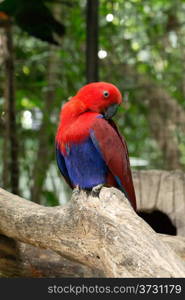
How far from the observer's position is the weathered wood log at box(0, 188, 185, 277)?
1.34m

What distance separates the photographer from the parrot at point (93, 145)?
2.14m

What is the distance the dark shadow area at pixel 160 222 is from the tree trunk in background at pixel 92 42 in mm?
794

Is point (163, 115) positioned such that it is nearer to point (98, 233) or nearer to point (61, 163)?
point (61, 163)

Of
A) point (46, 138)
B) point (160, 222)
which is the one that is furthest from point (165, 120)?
point (160, 222)

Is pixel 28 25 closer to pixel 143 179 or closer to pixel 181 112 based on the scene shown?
pixel 143 179

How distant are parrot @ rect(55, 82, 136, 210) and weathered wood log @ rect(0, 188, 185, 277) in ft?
0.87

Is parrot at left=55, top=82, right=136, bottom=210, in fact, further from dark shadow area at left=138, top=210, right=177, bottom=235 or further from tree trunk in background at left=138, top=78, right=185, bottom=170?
tree trunk in background at left=138, top=78, right=185, bottom=170

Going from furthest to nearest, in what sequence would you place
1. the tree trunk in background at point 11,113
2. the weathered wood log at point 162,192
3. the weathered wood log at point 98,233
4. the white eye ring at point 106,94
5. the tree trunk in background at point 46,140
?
the tree trunk in background at point 46,140 → the tree trunk in background at point 11,113 → the weathered wood log at point 162,192 → the white eye ring at point 106,94 → the weathered wood log at point 98,233

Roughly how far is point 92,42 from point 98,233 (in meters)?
1.67

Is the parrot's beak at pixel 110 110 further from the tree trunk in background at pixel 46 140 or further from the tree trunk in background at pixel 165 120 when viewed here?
the tree trunk in background at pixel 165 120

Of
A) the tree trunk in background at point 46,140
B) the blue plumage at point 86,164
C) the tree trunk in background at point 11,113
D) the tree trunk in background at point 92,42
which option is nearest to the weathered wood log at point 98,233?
the blue plumage at point 86,164

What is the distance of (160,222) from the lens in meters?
2.69

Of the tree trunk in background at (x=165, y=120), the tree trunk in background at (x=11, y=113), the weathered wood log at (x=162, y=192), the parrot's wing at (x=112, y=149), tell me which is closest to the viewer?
the parrot's wing at (x=112, y=149)

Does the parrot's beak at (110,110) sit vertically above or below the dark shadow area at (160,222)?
above
